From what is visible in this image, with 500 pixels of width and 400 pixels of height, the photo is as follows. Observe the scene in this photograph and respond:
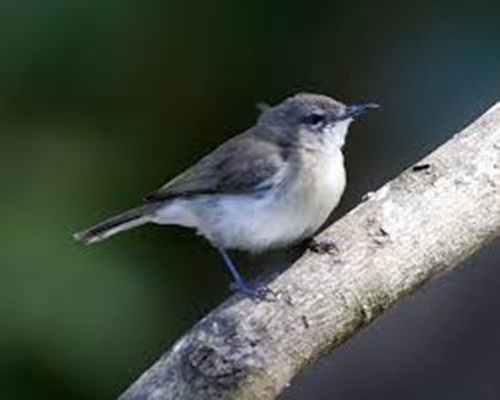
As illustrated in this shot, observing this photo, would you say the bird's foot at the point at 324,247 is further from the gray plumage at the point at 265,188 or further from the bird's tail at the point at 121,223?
the bird's tail at the point at 121,223

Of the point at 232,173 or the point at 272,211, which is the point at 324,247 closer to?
the point at 272,211

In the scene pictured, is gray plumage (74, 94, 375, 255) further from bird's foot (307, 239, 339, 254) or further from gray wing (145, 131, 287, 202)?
bird's foot (307, 239, 339, 254)

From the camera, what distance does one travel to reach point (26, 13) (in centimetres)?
548

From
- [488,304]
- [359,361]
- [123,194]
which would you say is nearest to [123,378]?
[123,194]

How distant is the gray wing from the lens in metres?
3.90

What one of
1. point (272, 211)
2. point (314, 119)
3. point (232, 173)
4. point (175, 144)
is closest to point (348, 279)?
point (272, 211)

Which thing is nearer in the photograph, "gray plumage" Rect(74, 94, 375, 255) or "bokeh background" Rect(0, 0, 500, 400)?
"gray plumage" Rect(74, 94, 375, 255)

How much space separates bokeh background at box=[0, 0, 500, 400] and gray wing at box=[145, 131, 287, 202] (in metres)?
1.46

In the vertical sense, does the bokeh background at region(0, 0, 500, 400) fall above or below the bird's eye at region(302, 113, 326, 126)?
below

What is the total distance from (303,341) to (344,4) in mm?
3334

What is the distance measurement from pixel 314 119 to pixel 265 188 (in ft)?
1.14

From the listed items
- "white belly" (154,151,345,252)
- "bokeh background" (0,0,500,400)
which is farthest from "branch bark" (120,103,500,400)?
"bokeh background" (0,0,500,400)

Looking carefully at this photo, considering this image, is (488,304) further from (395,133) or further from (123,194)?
(123,194)

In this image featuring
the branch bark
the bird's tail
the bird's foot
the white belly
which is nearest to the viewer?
the branch bark
